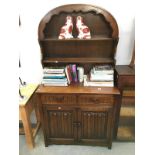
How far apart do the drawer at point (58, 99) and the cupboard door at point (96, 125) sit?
0.52 feet

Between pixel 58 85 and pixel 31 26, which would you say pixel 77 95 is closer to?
pixel 58 85

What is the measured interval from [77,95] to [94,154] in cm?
76

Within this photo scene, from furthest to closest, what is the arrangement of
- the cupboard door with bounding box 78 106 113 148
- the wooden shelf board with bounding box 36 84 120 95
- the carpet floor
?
1. the carpet floor
2. the cupboard door with bounding box 78 106 113 148
3. the wooden shelf board with bounding box 36 84 120 95

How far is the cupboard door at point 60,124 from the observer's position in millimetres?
1851

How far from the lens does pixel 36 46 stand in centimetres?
200

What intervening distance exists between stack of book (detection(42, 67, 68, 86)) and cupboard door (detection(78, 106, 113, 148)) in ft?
1.20

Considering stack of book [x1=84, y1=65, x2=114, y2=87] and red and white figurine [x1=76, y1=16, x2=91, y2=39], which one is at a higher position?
red and white figurine [x1=76, y1=16, x2=91, y2=39]

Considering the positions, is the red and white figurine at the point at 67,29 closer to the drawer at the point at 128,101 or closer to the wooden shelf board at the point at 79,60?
the wooden shelf board at the point at 79,60

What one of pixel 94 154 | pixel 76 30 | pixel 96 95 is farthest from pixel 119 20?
pixel 94 154

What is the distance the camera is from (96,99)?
5.77ft

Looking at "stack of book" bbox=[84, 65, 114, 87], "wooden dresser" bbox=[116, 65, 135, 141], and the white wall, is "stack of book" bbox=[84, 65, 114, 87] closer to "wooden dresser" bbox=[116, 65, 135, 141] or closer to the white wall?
"wooden dresser" bbox=[116, 65, 135, 141]

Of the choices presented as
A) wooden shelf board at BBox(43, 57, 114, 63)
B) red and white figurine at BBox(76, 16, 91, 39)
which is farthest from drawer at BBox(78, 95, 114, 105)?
red and white figurine at BBox(76, 16, 91, 39)

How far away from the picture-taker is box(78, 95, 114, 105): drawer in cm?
174
